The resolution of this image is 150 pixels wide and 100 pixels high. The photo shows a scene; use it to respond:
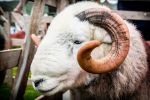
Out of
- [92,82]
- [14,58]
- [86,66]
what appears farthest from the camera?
[14,58]

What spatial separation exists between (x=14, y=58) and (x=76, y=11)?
1.76 metres

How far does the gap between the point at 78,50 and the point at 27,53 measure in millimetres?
2106

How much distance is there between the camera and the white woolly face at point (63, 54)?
441 cm

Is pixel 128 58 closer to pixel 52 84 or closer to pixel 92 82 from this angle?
pixel 92 82

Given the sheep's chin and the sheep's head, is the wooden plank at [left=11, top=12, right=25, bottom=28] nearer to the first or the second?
the sheep's head

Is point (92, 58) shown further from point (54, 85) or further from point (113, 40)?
point (54, 85)

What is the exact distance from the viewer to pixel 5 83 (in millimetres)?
8844

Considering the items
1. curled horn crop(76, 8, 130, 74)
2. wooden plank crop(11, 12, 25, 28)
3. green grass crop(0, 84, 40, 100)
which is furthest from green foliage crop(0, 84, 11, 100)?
curled horn crop(76, 8, 130, 74)

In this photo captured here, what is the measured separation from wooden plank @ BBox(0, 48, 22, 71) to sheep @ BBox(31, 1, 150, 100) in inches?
54.4

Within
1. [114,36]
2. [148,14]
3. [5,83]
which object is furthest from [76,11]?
[5,83]

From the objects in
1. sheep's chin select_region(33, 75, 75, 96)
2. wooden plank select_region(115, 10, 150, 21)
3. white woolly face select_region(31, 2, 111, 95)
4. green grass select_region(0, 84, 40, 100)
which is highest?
wooden plank select_region(115, 10, 150, 21)

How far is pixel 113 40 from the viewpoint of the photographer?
467 cm

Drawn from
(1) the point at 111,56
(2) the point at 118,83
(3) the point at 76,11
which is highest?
(3) the point at 76,11

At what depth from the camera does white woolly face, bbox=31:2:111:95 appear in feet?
14.5
